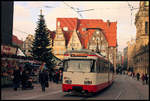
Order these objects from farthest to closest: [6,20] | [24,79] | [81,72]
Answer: [6,20]
[24,79]
[81,72]

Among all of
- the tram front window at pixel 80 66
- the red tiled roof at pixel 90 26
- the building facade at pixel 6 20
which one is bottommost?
the tram front window at pixel 80 66

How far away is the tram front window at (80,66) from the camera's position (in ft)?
56.3

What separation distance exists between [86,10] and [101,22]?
232 feet

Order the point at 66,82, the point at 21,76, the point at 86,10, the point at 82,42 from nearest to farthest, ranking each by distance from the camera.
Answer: the point at 66,82, the point at 21,76, the point at 86,10, the point at 82,42

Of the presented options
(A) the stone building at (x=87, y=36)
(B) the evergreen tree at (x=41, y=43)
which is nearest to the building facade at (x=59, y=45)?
(A) the stone building at (x=87, y=36)

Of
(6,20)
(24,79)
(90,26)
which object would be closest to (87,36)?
(90,26)

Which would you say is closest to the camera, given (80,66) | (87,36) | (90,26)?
(80,66)

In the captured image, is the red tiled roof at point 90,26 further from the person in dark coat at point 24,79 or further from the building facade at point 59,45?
the person in dark coat at point 24,79

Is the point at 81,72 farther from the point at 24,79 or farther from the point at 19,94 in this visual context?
the point at 24,79

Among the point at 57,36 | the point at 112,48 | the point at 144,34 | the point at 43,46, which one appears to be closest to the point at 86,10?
the point at 43,46

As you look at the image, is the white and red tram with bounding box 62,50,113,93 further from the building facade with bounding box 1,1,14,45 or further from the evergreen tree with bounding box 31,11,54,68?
the evergreen tree with bounding box 31,11,54,68

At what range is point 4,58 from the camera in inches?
764

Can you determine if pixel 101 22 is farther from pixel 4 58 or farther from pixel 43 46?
pixel 4 58

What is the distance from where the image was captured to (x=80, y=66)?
1727cm
